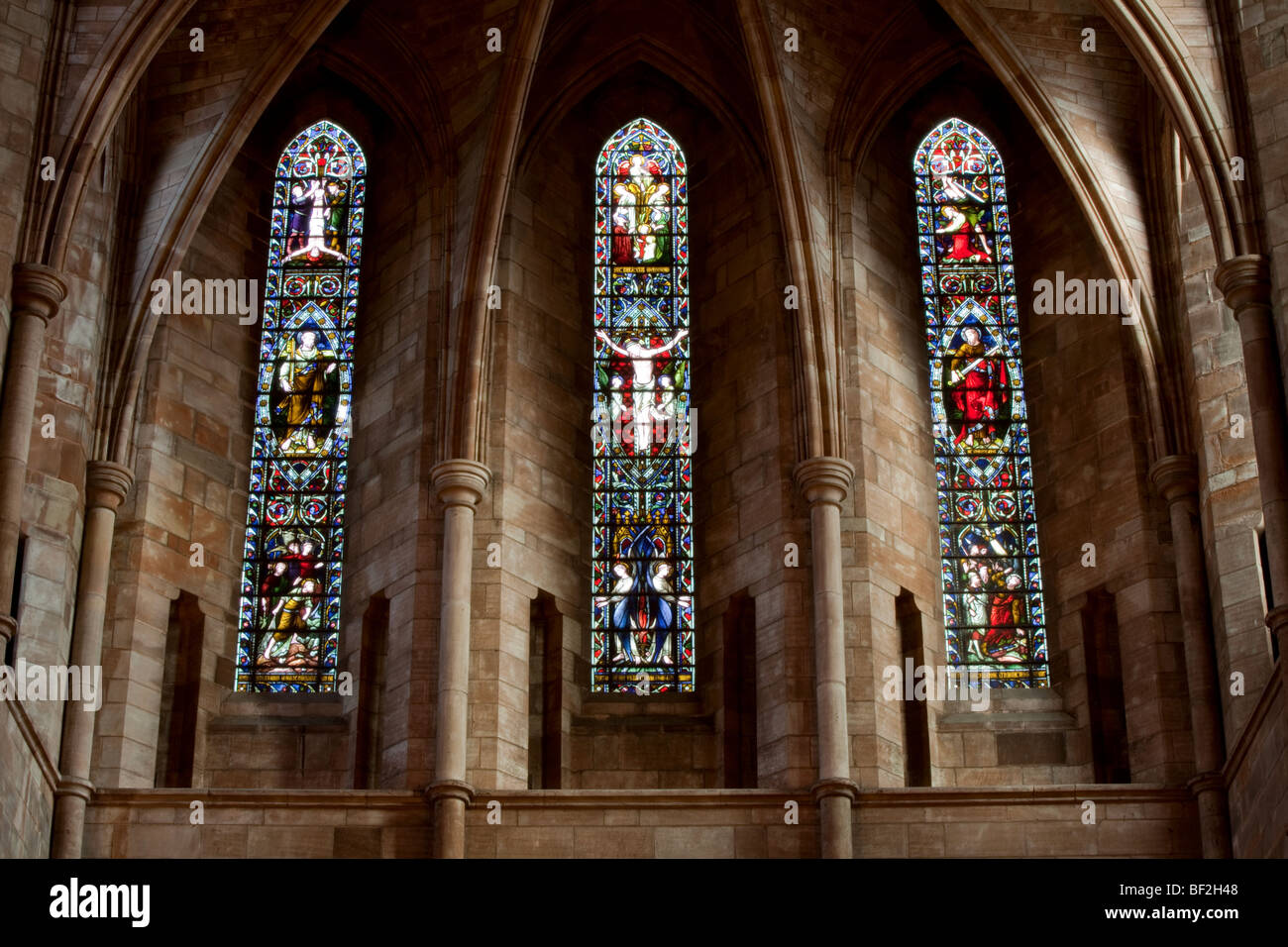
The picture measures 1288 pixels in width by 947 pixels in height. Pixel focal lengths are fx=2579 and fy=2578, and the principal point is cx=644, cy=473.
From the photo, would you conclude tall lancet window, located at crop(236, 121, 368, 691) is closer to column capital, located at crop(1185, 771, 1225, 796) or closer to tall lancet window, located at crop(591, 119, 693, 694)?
tall lancet window, located at crop(591, 119, 693, 694)

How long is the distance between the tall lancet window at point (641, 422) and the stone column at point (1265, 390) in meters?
6.20

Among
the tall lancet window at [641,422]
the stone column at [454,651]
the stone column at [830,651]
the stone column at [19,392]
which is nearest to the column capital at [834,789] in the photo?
the stone column at [830,651]

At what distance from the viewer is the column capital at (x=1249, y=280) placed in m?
20.3

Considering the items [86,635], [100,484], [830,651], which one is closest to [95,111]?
[100,484]

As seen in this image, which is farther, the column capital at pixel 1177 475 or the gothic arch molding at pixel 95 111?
the column capital at pixel 1177 475

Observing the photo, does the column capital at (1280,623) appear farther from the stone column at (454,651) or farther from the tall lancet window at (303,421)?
the tall lancet window at (303,421)

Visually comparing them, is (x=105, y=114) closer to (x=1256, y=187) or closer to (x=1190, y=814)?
(x=1256, y=187)

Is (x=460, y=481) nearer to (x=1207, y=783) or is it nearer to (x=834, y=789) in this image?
(x=834, y=789)

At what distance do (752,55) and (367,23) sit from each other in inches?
159

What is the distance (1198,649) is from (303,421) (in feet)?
28.9

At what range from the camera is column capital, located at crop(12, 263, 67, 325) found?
2033 cm

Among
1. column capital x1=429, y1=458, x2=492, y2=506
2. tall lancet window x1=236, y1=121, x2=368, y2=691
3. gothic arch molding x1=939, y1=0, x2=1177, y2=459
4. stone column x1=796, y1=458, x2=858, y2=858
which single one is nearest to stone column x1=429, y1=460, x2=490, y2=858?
column capital x1=429, y1=458, x2=492, y2=506

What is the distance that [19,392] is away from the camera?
1992cm
